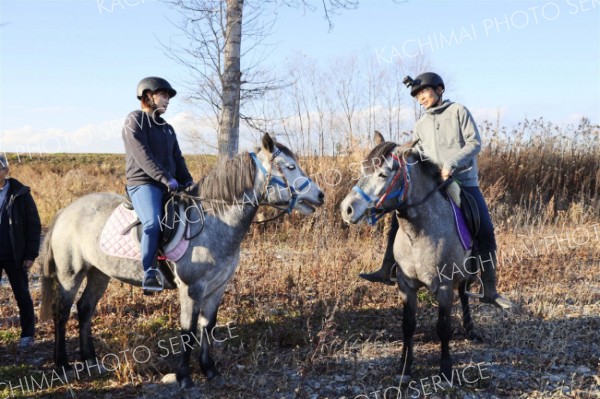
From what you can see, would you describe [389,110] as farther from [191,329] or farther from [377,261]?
[191,329]

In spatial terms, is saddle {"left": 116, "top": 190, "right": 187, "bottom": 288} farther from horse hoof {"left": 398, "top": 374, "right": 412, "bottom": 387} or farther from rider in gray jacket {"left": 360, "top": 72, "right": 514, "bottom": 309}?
horse hoof {"left": 398, "top": 374, "right": 412, "bottom": 387}

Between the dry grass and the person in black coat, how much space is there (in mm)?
390

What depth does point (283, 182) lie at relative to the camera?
13.7 ft

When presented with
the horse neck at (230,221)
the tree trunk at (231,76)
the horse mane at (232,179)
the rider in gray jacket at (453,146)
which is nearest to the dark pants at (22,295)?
the horse neck at (230,221)

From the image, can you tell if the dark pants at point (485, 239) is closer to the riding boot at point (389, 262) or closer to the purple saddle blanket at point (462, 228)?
the purple saddle blanket at point (462, 228)

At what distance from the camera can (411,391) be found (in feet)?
14.4

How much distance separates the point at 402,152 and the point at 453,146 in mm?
807

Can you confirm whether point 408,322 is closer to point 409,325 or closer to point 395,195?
point 409,325

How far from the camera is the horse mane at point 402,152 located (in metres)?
4.14

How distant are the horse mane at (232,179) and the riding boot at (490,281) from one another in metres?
2.52

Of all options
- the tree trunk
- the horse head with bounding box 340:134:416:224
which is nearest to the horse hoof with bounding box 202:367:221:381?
the horse head with bounding box 340:134:416:224

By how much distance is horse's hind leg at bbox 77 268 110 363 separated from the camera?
4996 mm

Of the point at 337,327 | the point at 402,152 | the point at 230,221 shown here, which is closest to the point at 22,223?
the point at 230,221

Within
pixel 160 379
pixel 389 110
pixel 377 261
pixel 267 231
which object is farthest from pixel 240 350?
pixel 389 110
